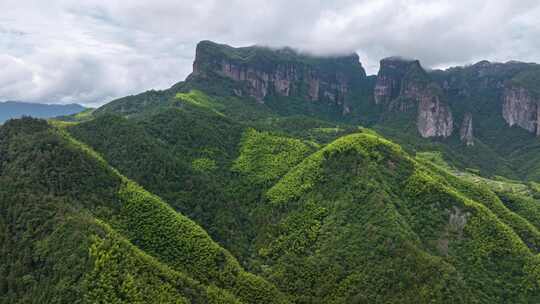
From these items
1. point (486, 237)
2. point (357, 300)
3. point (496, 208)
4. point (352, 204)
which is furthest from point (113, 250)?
point (496, 208)

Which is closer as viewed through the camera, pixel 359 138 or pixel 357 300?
pixel 357 300

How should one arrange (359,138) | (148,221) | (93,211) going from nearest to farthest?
(93,211) < (148,221) < (359,138)

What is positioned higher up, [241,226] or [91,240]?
[91,240]

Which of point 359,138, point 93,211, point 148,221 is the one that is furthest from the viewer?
point 359,138

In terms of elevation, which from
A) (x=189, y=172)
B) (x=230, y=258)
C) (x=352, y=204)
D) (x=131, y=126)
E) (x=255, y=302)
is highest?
(x=131, y=126)

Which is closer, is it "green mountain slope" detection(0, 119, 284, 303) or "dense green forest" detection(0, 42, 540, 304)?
"green mountain slope" detection(0, 119, 284, 303)

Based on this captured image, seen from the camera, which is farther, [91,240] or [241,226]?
[241,226]

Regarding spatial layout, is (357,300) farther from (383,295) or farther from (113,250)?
(113,250)

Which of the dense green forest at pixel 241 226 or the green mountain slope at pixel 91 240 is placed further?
the dense green forest at pixel 241 226
